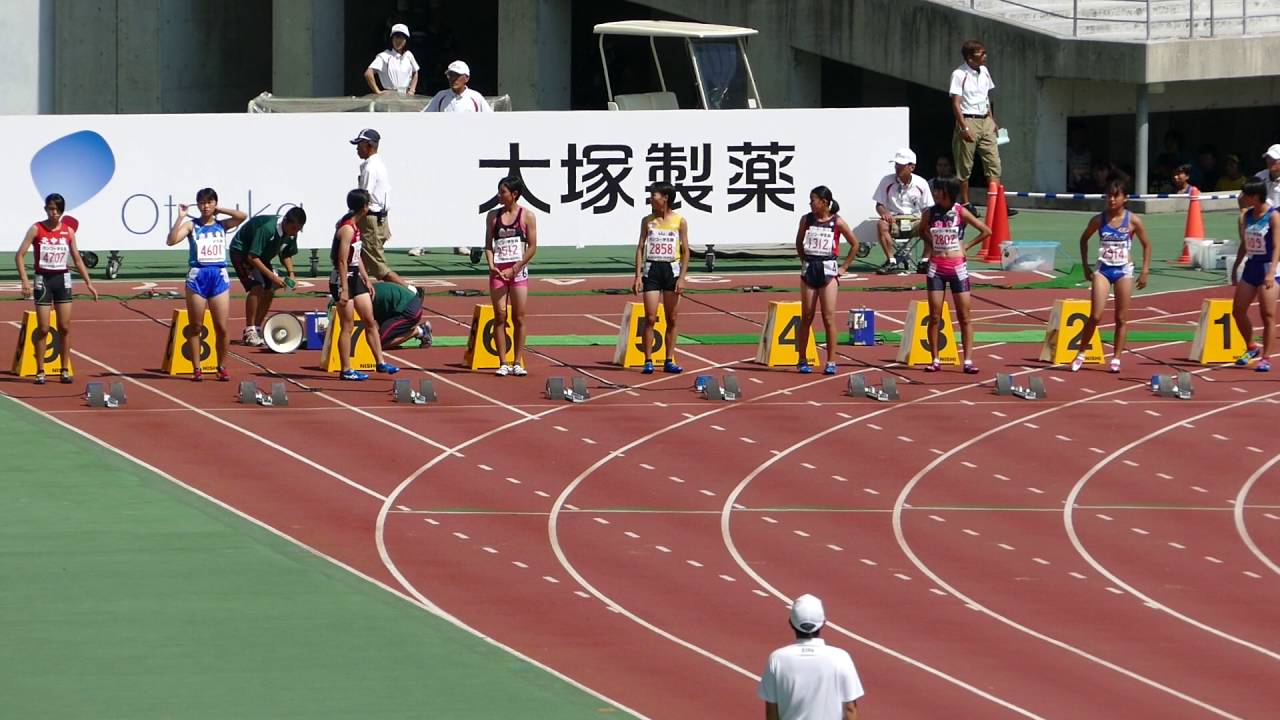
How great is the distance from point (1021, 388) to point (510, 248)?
4585mm

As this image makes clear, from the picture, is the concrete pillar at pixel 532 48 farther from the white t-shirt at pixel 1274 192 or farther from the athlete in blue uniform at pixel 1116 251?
the athlete in blue uniform at pixel 1116 251

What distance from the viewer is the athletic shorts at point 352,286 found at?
2039cm

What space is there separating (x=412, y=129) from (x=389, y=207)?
0.93 metres

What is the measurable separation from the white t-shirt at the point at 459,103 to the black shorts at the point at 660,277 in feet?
21.7

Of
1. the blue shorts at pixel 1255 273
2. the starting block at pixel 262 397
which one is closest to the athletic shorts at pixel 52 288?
the starting block at pixel 262 397

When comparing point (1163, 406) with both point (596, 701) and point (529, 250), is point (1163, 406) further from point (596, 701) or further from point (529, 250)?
point (596, 701)

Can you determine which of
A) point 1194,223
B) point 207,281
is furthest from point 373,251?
point 1194,223

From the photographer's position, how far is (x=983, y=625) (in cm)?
1403

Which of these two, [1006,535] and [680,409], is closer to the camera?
[1006,535]

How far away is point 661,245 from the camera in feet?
68.3

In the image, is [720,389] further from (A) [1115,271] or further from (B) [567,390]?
(A) [1115,271]

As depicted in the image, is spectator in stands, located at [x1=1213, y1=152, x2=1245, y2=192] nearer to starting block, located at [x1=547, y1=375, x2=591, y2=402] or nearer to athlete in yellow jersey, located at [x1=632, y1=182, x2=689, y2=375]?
athlete in yellow jersey, located at [x1=632, y1=182, x2=689, y2=375]

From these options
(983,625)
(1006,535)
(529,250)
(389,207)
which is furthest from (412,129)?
(983,625)

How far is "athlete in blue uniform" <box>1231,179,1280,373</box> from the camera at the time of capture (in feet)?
68.3
